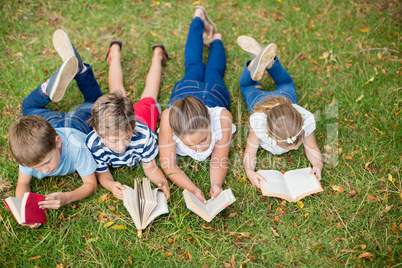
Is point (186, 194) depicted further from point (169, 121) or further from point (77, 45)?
point (77, 45)

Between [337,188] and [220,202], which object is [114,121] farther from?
[337,188]

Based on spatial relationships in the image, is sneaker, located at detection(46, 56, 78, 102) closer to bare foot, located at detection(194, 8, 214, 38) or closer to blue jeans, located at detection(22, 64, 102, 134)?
blue jeans, located at detection(22, 64, 102, 134)

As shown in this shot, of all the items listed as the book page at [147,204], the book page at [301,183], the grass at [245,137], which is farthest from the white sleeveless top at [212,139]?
the book page at [301,183]

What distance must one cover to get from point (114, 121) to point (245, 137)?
177cm

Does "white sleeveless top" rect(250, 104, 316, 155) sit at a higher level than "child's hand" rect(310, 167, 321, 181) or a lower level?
higher

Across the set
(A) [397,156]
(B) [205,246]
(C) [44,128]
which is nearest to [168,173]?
(B) [205,246]

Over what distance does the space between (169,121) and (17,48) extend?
127 inches

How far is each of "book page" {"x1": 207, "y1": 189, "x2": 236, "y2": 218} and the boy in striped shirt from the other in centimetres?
49

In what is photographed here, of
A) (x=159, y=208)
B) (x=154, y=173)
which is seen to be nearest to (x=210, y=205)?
(x=159, y=208)

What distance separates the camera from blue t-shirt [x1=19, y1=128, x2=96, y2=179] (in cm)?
306

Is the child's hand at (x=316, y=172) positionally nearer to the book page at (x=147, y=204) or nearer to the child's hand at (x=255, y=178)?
the child's hand at (x=255, y=178)

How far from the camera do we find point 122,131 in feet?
9.01

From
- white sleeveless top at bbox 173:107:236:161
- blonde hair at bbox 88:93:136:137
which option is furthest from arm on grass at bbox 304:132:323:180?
blonde hair at bbox 88:93:136:137

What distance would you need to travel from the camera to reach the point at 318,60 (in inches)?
180
